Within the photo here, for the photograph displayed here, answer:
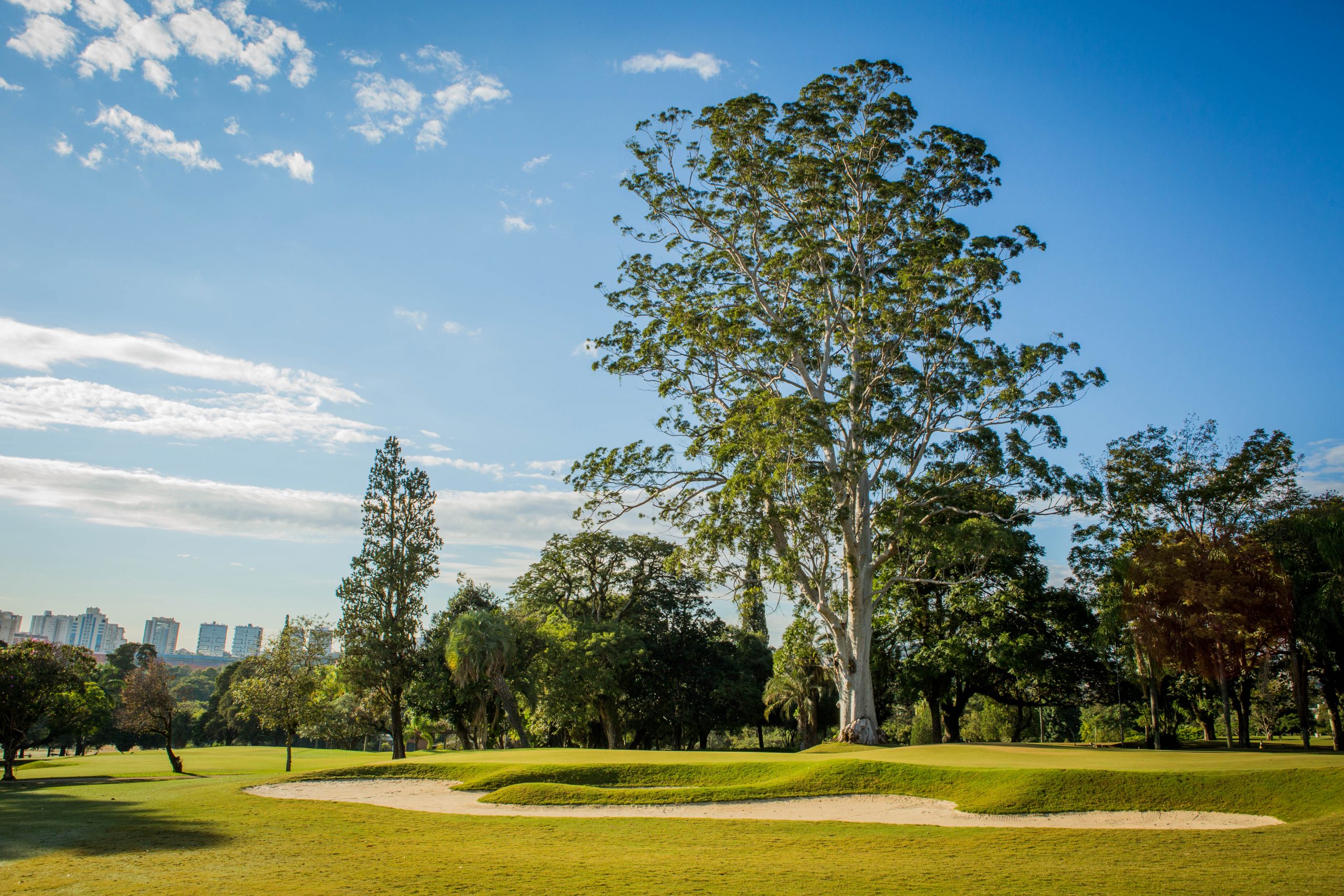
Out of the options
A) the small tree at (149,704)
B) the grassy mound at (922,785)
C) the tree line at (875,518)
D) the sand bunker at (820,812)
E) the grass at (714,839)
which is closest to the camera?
the grass at (714,839)

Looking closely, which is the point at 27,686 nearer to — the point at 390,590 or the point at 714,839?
the point at 390,590

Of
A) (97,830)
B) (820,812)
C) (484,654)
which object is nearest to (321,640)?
(484,654)

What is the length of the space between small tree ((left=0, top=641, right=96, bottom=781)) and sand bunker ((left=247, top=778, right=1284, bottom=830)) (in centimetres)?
1906

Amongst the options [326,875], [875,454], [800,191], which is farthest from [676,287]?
[326,875]

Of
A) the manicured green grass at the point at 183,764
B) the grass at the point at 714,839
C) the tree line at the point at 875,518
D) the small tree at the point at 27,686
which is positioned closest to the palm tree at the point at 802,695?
the tree line at the point at 875,518

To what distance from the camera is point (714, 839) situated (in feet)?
34.8

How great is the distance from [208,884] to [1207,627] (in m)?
29.2

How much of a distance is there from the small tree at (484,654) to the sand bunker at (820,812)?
1767 cm

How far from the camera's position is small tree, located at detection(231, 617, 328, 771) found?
34.1 meters

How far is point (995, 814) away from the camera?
504 inches

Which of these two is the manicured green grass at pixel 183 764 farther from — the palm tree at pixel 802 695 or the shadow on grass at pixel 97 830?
the palm tree at pixel 802 695

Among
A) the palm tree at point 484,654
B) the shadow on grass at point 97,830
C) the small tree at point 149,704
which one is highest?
the palm tree at point 484,654

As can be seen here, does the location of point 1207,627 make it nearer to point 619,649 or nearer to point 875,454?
point 875,454

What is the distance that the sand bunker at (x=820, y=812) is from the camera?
39.2 feet
